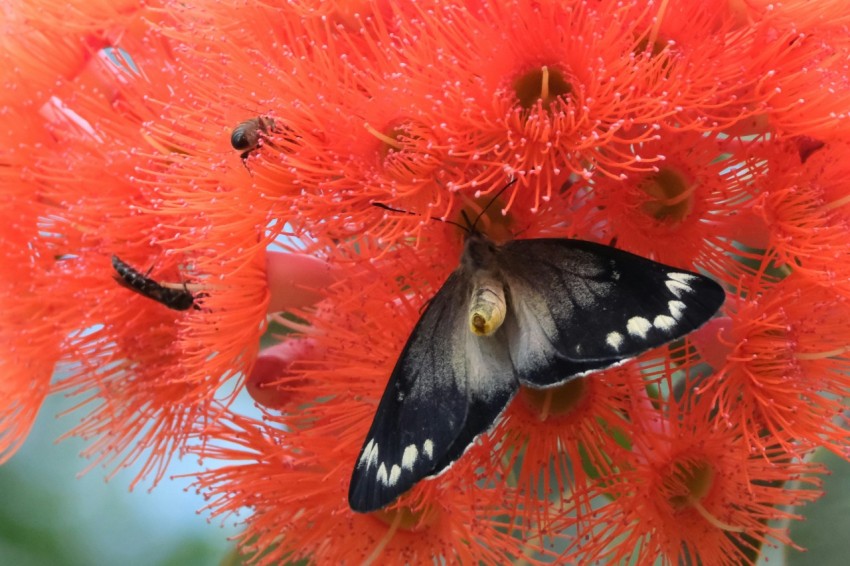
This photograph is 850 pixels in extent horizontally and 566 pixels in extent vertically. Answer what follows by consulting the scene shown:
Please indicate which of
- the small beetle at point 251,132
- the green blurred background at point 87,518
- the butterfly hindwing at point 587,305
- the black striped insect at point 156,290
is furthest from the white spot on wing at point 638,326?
the green blurred background at point 87,518

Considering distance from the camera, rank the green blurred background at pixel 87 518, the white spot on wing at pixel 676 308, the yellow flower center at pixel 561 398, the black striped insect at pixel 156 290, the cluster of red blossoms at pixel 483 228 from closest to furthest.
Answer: the white spot on wing at pixel 676 308, the cluster of red blossoms at pixel 483 228, the yellow flower center at pixel 561 398, the black striped insect at pixel 156 290, the green blurred background at pixel 87 518

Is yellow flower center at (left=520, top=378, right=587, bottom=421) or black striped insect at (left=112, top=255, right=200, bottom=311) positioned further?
black striped insect at (left=112, top=255, right=200, bottom=311)

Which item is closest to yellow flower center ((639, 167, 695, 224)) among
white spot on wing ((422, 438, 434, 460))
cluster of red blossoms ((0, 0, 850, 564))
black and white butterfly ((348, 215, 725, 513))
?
cluster of red blossoms ((0, 0, 850, 564))

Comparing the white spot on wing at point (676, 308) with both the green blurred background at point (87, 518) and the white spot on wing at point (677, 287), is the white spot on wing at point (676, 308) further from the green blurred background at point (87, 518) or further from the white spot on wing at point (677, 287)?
the green blurred background at point (87, 518)

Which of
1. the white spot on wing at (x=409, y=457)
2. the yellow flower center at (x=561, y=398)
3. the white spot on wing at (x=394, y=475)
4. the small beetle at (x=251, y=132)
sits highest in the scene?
the small beetle at (x=251, y=132)

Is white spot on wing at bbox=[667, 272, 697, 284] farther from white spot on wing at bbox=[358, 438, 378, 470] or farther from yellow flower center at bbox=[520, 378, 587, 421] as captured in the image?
white spot on wing at bbox=[358, 438, 378, 470]

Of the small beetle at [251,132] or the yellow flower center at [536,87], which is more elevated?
the small beetle at [251,132]

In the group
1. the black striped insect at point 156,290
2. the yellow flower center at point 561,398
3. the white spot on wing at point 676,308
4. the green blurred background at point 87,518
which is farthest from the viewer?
the green blurred background at point 87,518
